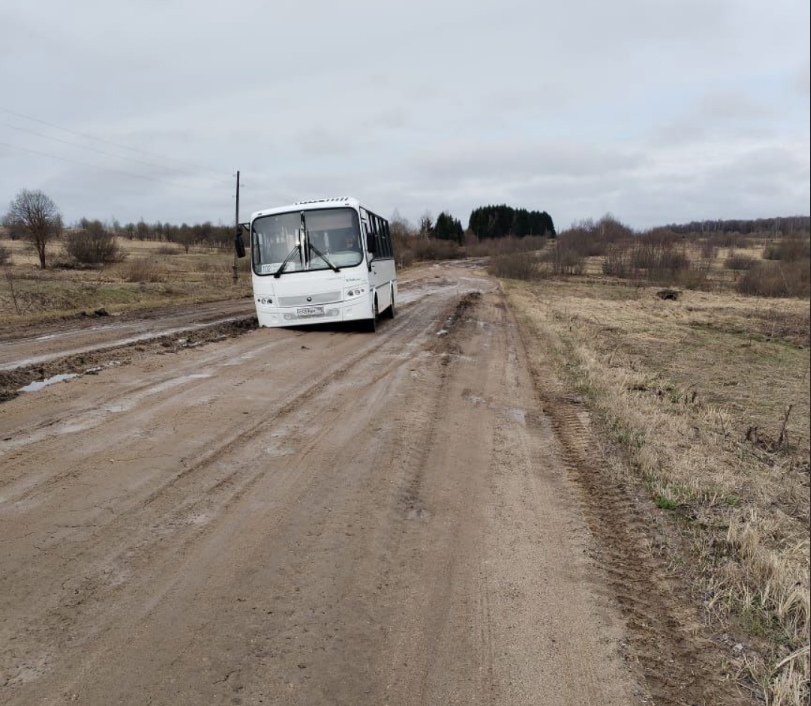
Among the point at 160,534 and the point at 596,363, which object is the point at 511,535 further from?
the point at 596,363

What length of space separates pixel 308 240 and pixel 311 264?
56 centimetres

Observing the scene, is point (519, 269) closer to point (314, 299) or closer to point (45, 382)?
point (314, 299)

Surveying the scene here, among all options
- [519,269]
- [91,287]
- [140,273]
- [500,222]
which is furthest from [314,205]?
[500,222]

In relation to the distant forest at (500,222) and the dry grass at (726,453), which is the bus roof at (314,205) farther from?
the distant forest at (500,222)

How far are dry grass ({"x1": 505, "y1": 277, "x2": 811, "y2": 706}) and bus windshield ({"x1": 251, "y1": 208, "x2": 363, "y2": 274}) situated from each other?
5169 mm

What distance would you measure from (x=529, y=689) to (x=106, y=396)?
5914mm

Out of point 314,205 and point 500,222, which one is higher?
point 500,222

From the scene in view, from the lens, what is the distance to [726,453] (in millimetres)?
6926

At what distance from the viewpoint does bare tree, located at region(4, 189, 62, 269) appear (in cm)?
2900

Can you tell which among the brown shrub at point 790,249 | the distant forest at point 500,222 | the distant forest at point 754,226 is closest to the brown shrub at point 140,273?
the distant forest at point 754,226

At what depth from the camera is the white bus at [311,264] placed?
1270 centimetres

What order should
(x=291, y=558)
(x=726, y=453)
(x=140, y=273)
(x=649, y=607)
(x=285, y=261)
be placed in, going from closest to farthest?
1. (x=649, y=607)
2. (x=291, y=558)
3. (x=726, y=453)
4. (x=285, y=261)
5. (x=140, y=273)

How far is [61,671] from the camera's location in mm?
2551

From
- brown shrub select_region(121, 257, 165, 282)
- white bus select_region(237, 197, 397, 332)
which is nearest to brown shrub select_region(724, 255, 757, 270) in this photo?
white bus select_region(237, 197, 397, 332)
